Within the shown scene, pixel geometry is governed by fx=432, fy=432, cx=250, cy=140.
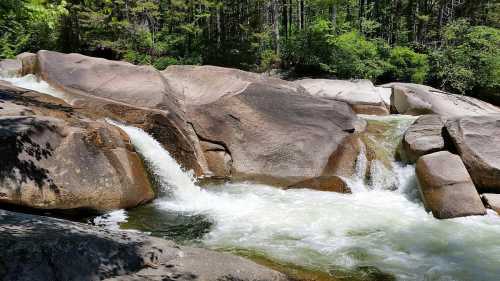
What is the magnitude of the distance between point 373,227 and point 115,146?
582 cm

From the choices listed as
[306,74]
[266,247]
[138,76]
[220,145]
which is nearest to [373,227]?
[266,247]

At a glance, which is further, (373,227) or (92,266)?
(373,227)

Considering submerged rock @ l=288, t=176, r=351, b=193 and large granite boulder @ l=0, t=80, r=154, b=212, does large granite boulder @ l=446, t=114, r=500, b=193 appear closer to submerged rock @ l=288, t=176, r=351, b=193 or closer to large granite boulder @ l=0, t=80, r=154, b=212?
submerged rock @ l=288, t=176, r=351, b=193

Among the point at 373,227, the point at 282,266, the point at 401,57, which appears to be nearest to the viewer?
the point at 282,266

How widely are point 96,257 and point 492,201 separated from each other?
9.23 m

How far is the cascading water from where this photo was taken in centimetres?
732

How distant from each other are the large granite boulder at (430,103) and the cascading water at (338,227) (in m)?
7.38

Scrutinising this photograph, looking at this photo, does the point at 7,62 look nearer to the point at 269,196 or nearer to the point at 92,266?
the point at 269,196

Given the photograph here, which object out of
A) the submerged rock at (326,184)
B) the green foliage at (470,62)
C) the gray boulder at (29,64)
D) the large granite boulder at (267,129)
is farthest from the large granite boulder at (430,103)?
the gray boulder at (29,64)

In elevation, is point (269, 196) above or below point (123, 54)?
below

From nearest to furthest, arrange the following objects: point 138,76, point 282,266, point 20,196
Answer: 1. point 282,266
2. point 20,196
3. point 138,76

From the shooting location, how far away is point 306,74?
26.8 metres

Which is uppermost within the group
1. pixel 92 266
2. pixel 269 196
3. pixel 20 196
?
pixel 92 266

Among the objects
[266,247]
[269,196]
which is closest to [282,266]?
[266,247]
